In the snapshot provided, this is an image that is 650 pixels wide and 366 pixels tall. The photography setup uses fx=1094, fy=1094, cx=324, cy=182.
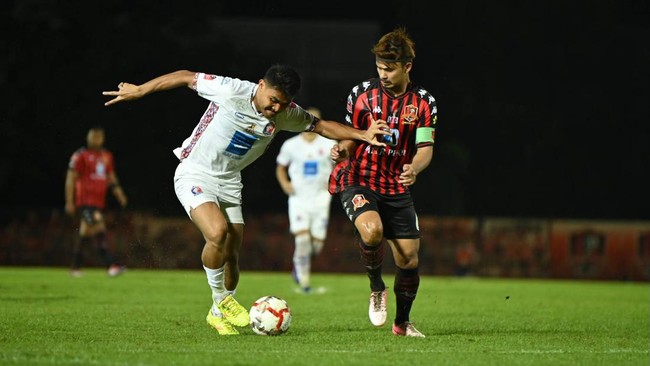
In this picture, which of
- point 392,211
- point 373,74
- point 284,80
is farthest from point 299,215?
point 373,74

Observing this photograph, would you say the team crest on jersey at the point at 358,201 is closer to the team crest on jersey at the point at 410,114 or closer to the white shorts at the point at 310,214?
the team crest on jersey at the point at 410,114

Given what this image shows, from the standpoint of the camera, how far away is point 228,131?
8102 mm

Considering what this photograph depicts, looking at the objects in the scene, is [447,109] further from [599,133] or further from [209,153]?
[209,153]

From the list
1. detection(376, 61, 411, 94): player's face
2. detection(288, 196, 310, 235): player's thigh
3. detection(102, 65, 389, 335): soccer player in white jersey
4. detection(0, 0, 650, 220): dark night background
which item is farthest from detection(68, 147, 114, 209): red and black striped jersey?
detection(376, 61, 411, 94): player's face

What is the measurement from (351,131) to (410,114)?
47 centimetres

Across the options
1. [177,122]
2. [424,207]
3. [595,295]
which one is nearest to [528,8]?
[424,207]

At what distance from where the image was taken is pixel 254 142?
8148 mm

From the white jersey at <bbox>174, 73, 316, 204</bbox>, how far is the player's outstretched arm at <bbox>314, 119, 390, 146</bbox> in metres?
0.15

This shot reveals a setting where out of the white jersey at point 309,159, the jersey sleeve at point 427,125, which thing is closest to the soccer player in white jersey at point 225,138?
the jersey sleeve at point 427,125

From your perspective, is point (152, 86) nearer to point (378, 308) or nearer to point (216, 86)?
point (216, 86)

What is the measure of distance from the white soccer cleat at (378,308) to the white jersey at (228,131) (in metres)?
1.31

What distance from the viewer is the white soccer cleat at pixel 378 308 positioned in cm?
852

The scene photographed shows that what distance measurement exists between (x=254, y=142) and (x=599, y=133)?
18.1m

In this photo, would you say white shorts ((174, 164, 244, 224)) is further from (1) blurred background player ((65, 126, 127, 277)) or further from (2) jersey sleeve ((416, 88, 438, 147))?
(1) blurred background player ((65, 126, 127, 277))
